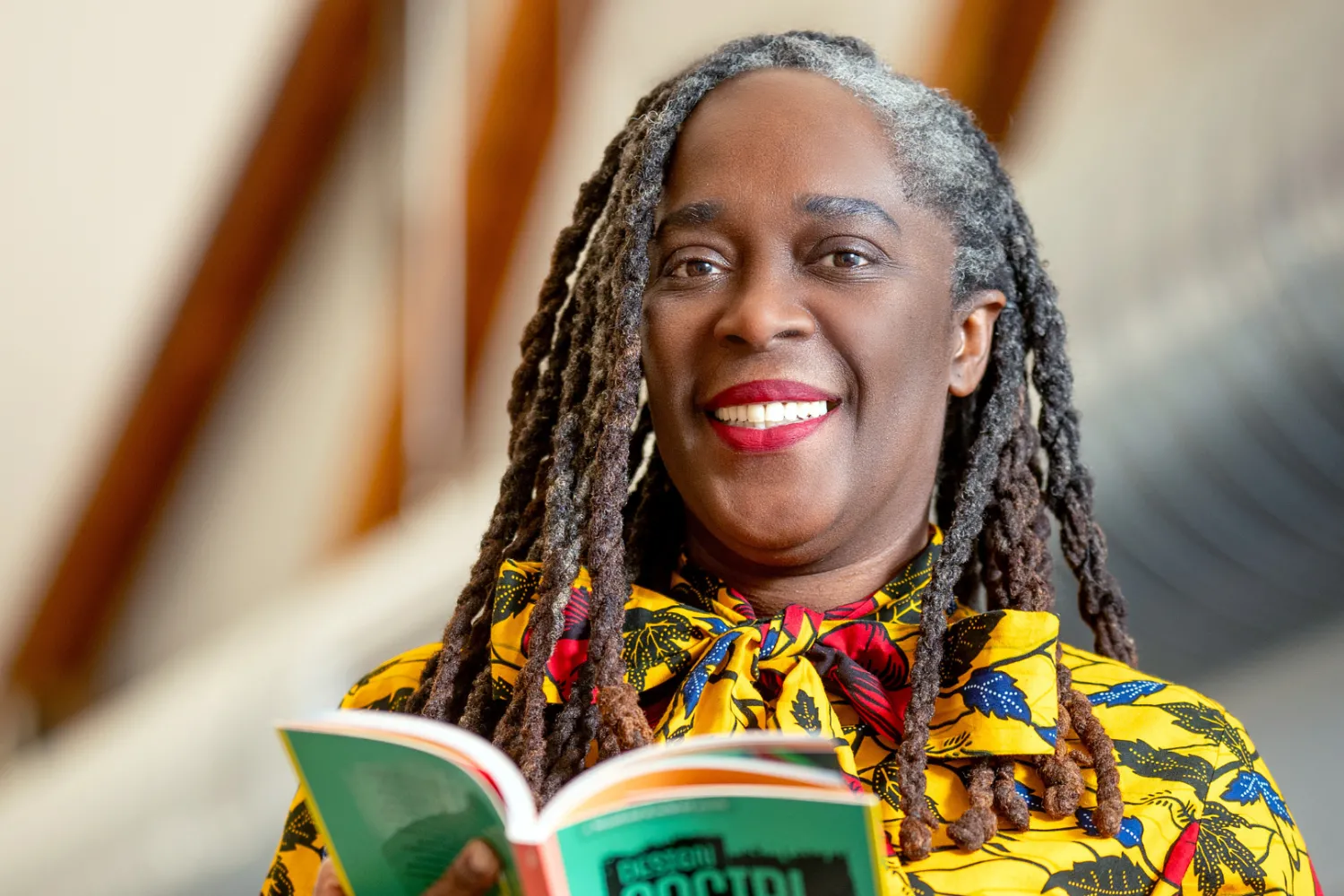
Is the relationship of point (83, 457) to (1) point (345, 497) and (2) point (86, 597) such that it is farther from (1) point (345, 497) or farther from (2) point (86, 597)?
(1) point (345, 497)

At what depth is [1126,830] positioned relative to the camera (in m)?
1.05

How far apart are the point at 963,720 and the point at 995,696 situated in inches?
1.2

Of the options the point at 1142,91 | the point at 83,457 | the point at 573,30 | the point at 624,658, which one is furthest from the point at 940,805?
the point at 83,457

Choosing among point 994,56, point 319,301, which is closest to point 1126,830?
point 994,56

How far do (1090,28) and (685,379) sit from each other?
1.56m

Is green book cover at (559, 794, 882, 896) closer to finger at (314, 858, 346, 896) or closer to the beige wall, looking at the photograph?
finger at (314, 858, 346, 896)

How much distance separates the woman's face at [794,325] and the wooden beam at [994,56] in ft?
4.34

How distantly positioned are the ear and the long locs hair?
0.02m

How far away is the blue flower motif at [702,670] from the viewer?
3.55 feet

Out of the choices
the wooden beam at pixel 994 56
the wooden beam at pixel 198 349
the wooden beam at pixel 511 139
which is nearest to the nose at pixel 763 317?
the wooden beam at pixel 994 56

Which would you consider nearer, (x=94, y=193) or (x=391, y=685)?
(x=391, y=685)

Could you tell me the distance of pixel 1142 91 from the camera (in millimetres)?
2357

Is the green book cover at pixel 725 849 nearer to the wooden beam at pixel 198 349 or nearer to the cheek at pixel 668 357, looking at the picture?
the cheek at pixel 668 357

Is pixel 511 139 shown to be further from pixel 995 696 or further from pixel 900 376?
pixel 995 696
